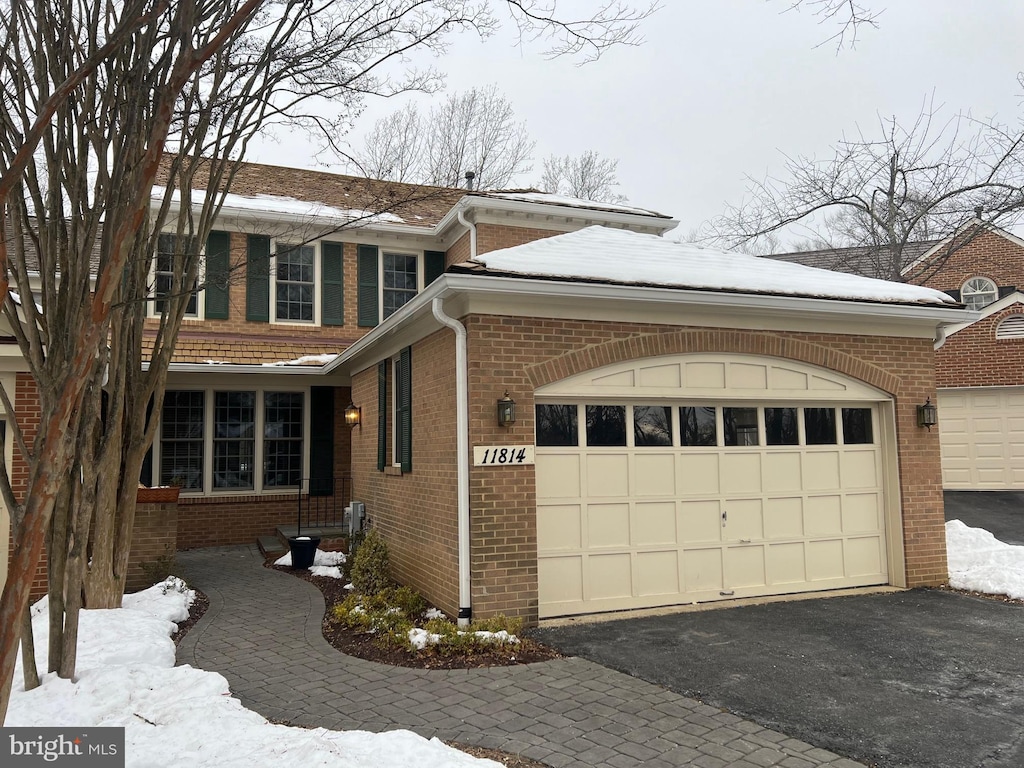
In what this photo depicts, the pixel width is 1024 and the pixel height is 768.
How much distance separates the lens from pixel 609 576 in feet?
23.4

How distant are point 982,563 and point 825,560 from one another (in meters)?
2.78

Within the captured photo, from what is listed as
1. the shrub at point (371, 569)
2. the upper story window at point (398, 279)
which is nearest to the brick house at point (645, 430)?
the shrub at point (371, 569)

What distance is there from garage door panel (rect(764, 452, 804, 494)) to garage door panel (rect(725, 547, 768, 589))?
731mm

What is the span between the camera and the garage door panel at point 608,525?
23.4ft

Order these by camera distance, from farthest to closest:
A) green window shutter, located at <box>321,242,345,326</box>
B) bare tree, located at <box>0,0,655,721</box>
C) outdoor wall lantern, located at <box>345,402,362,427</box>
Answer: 1. green window shutter, located at <box>321,242,345,326</box>
2. outdoor wall lantern, located at <box>345,402,362,427</box>
3. bare tree, located at <box>0,0,655,721</box>

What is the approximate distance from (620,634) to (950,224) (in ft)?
44.0

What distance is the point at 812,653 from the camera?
5793mm

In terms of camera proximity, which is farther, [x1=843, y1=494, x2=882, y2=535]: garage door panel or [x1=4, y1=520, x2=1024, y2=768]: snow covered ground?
[x1=843, y1=494, x2=882, y2=535]: garage door panel

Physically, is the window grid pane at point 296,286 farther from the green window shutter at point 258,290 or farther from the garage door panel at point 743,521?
the garage door panel at point 743,521

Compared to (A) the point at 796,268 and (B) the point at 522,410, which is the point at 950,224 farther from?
(B) the point at 522,410

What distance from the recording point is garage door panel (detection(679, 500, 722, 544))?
24.6ft

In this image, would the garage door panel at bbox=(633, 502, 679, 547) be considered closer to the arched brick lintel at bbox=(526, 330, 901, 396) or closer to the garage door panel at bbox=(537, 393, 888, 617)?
the garage door panel at bbox=(537, 393, 888, 617)

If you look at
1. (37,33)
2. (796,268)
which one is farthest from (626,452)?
(37,33)

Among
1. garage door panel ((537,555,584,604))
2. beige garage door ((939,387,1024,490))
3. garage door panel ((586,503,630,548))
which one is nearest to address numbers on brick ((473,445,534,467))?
garage door panel ((586,503,630,548))
